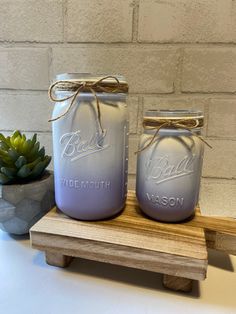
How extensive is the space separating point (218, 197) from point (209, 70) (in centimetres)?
29

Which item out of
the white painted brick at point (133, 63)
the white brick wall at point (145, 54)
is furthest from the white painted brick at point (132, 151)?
the white painted brick at point (133, 63)

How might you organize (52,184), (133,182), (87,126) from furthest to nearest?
1. (133,182)
2. (52,184)
3. (87,126)

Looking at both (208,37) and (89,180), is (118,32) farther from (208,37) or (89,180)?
(89,180)

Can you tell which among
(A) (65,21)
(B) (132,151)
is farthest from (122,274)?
(A) (65,21)

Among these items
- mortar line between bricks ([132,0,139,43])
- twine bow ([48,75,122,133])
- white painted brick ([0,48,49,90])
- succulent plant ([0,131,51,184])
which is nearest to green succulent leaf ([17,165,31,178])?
succulent plant ([0,131,51,184])

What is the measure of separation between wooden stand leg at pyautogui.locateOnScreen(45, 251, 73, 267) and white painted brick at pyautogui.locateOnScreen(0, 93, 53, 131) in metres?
0.33

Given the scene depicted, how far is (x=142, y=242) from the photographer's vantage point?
0.41m

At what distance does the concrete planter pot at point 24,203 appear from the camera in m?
0.51

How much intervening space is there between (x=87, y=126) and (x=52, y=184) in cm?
18

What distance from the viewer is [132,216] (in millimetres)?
494

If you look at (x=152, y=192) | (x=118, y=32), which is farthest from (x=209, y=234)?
(x=118, y=32)

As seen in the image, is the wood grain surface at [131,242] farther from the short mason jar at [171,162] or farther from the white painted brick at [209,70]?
the white painted brick at [209,70]

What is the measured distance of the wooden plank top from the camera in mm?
397

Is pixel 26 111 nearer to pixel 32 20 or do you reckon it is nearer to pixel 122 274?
pixel 32 20
